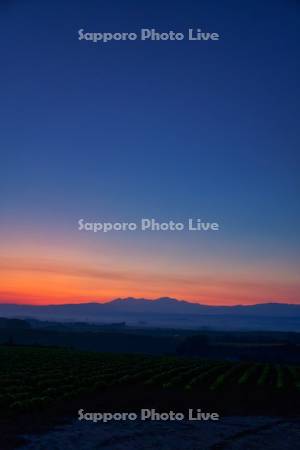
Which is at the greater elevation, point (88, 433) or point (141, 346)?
point (88, 433)

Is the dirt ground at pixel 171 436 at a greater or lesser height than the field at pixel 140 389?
greater

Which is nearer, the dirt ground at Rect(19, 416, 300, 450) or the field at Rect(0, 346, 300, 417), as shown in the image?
the dirt ground at Rect(19, 416, 300, 450)

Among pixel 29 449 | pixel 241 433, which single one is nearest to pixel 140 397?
pixel 241 433

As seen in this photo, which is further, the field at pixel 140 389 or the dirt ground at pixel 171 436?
the field at pixel 140 389

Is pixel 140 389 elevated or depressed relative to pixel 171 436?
depressed

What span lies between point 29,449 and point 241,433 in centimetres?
824

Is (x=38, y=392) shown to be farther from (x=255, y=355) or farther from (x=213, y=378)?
(x=255, y=355)

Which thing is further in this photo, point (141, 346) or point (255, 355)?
point (141, 346)

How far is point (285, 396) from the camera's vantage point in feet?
108

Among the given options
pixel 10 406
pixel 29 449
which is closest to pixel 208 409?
pixel 10 406

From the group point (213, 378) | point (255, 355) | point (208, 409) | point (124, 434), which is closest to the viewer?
point (124, 434)

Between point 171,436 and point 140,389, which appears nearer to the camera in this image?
point 171,436

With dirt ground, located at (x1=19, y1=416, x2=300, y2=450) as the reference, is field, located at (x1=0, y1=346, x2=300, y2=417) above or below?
below

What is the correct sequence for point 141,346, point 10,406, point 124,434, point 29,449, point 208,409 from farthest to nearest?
point 141,346
point 208,409
point 10,406
point 124,434
point 29,449
